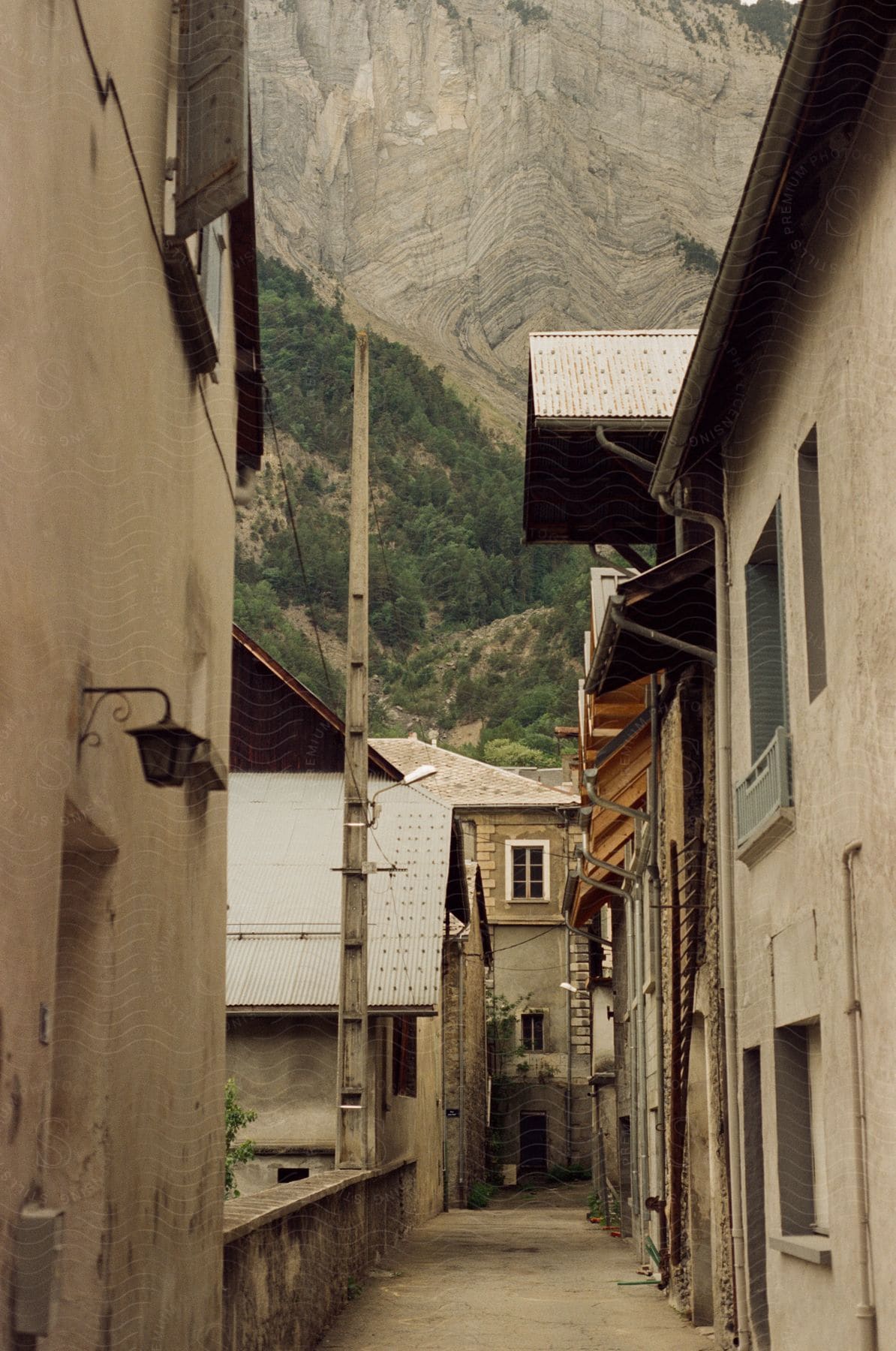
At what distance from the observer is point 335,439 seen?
76.1 meters

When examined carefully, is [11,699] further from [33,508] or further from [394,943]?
[394,943]

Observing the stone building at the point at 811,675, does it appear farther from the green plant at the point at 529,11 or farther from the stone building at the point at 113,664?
the green plant at the point at 529,11

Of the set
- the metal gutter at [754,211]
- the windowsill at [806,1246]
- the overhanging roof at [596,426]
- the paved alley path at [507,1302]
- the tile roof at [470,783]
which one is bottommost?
the paved alley path at [507,1302]

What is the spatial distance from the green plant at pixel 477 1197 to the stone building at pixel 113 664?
21.8 meters

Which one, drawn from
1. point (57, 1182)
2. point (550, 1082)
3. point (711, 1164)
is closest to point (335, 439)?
point (550, 1082)

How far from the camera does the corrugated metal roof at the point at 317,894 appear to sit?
1541 centimetres

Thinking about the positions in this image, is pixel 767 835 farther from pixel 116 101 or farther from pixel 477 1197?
pixel 477 1197

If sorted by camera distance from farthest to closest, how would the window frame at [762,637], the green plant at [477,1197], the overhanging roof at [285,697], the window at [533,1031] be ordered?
the window at [533,1031]
the green plant at [477,1197]
the overhanging roof at [285,697]
the window frame at [762,637]

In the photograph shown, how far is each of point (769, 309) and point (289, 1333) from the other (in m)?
5.84

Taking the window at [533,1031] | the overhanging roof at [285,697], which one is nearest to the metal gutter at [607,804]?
the overhanging roof at [285,697]

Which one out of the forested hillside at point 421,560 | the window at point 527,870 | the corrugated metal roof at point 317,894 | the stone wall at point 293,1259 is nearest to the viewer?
the stone wall at point 293,1259

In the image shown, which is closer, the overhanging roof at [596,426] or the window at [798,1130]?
the window at [798,1130]

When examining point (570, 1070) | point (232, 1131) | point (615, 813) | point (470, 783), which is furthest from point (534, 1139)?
point (232, 1131)

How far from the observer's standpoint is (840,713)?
5891 millimetres
